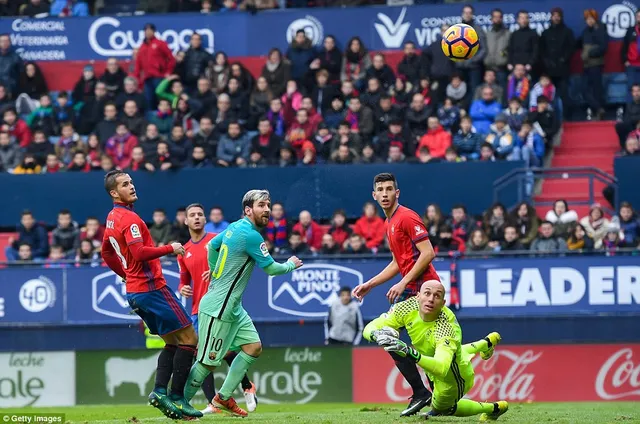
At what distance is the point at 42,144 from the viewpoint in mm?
22609

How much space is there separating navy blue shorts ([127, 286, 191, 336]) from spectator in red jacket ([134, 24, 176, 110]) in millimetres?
12255

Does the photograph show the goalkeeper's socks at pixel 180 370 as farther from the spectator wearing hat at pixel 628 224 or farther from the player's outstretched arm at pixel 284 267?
the spectator wearing hat at pixel 628 224

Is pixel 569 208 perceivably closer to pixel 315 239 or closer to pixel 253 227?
pixel 315 239

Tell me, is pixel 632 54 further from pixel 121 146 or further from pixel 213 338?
pixel 213 338

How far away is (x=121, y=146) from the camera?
72.6ft

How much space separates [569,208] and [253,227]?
10417 mm

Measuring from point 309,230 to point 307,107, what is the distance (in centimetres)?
287

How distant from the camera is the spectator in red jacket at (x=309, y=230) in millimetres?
19891

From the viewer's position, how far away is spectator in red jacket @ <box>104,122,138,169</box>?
22047mm

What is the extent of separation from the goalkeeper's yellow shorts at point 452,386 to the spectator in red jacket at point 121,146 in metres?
12.0

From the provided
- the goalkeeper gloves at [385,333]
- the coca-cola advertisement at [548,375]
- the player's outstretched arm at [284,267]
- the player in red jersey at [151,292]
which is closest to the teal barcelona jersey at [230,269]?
the player's outstretched arm at [284,267]

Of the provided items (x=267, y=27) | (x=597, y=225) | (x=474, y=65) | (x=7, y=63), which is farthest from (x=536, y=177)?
(x=7, y=63)

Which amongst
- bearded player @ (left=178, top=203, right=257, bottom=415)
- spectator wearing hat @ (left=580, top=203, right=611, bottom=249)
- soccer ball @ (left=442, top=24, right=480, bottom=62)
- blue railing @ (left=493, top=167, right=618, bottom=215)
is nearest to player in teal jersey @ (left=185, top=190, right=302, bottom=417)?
bearded player @ (left=178, top=203, right=257, bottom=415)

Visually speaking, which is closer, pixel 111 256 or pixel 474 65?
pixel 111 256
